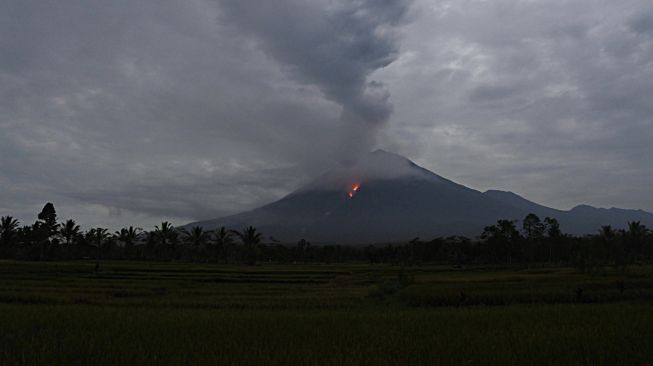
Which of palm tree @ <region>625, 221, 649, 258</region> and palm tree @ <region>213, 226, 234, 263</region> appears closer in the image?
palm tree @ <region>625, 221, 649, 258</region>

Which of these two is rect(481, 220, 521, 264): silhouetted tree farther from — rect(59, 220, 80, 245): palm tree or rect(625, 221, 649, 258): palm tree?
rect(59, 220, 80, 245): palm tree

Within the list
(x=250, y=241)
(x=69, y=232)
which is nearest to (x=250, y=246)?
(x=250, y=241)

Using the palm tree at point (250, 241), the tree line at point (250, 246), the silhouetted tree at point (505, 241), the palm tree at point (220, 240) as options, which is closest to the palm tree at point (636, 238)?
the tree line at point (250, 246)

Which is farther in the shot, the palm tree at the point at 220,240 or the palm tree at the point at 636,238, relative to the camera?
the palm tree at the point at 220,240

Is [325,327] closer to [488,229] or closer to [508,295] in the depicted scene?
[508,295]

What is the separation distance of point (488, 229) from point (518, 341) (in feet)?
270

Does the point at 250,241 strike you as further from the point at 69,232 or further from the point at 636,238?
the point at 636,238

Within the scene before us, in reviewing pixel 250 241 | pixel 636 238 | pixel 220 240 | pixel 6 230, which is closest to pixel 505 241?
pixel 636 238

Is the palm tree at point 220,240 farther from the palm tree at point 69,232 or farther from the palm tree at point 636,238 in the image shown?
the palm tree at point 636,238

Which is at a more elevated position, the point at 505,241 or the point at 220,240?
the point at 220,240

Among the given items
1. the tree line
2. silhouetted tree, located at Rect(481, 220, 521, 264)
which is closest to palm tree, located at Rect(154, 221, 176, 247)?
the tree line

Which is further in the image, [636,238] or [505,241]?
[505,241]

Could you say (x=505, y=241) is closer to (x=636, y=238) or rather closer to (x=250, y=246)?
(x=636, y=238)

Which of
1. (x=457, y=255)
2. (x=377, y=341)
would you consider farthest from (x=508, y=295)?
(x=457, y=255)
